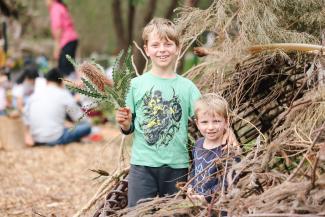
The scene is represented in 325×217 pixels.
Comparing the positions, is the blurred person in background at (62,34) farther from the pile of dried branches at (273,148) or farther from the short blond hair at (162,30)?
the short blond hair at (162,30)

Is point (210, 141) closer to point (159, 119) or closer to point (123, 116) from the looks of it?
point (159, 119)

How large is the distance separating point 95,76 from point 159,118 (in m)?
0.42

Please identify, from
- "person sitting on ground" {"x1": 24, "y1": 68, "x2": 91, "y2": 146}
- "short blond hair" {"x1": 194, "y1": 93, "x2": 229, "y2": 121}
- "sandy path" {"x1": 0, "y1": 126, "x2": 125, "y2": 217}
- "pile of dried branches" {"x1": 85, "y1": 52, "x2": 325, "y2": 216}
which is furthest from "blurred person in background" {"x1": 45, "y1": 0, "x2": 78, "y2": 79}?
"short blond hair" {"x1": 194, "y1": 93, "x2": 229, "y2": 121}

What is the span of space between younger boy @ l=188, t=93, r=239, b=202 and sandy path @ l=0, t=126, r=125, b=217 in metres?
1.34

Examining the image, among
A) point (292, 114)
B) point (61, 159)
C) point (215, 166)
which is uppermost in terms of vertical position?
point (292, 114)

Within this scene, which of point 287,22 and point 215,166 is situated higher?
point 287,22

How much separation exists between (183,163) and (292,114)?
0.67 m

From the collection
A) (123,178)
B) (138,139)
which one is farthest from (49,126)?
(138,139)

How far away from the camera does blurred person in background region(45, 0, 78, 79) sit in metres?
10.4

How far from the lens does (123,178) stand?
177 inches

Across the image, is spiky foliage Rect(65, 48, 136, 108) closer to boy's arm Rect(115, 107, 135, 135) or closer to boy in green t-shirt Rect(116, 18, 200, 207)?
boy's arm Rect(115, 107, 135, 135)

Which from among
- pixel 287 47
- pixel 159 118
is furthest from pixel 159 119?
pixel 287 47

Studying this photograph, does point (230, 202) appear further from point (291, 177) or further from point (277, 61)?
point (277, 61)

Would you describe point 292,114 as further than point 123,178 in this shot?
No
